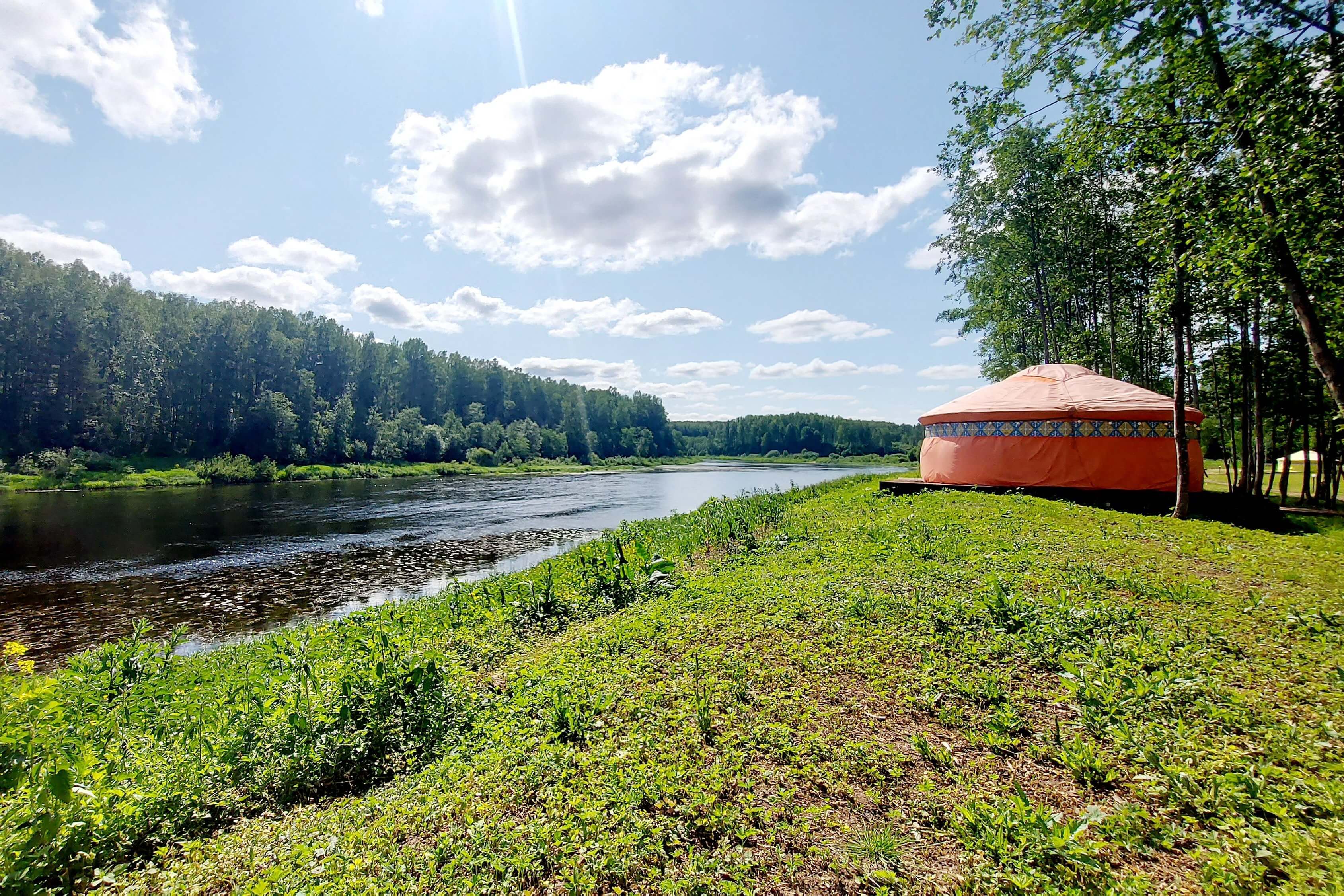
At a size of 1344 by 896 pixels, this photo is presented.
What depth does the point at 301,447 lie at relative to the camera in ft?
182

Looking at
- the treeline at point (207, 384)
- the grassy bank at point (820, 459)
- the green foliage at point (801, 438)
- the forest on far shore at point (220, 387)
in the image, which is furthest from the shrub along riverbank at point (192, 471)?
the green foliage at point (801, 438)

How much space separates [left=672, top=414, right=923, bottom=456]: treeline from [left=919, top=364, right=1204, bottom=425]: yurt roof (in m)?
105

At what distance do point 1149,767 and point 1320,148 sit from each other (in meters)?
7.93

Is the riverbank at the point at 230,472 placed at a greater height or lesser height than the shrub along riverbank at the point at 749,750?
lesser

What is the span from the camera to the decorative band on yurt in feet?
50.7

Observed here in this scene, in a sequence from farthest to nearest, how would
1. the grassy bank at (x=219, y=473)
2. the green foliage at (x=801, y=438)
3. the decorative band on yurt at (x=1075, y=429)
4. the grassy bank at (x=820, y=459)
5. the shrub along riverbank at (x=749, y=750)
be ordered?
1. the green foliage at (x=801, y=438)
2. the grassy bank at (x=820, y=459)
3. the grassy bank at (x=219, y=473)
4. the decorative band on yurt at (x=1075, y=429)
5. the shrub along riverbank at (x=749, y=750)

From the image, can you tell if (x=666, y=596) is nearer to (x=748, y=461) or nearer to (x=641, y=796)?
(x=641, y=796)

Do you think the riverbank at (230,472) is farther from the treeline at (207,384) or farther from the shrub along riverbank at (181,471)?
the treeline at (207,384)

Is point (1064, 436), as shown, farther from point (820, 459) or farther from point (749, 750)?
point (820, 459)

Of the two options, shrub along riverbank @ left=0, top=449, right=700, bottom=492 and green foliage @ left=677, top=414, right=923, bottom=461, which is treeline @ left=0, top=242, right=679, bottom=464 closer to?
shrub along riverbank @ left=0, top=449, right=700, bottom=492

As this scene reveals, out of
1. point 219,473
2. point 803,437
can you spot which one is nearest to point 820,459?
point 803,437

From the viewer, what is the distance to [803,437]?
13262 centimetres

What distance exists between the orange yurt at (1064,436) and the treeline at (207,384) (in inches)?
2392

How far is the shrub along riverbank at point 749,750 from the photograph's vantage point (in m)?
2.82
